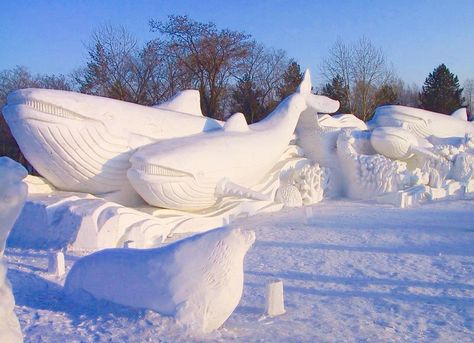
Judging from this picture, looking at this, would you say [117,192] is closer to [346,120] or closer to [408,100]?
[346,120]

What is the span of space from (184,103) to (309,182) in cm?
306

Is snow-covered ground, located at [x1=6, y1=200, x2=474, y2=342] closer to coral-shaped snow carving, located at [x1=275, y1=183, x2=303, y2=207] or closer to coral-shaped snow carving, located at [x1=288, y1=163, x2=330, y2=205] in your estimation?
coral-shaped snow carving, located at [x1=275, y1=183, x2=303, y2=207]

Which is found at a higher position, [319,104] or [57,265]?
[319,104]

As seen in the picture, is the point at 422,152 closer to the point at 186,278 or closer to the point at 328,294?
the point at 328,294

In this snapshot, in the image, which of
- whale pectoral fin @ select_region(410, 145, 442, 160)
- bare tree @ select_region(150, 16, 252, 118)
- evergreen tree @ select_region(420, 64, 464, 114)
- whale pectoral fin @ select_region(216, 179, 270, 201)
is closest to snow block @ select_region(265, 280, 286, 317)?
whale pectoral fin @ select_region(216, 179, 270, 201)

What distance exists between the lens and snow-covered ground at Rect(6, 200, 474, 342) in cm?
324

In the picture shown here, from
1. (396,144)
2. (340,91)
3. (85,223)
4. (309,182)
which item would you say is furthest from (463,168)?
(340,91)

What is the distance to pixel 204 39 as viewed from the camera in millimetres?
20844

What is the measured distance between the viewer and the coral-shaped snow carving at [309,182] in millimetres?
9969

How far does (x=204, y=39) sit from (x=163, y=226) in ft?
51.1

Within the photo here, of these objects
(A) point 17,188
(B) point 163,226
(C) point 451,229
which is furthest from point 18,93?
(C) point 451,229

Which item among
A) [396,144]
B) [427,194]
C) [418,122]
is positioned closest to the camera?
[427,194]

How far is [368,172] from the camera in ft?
33.4

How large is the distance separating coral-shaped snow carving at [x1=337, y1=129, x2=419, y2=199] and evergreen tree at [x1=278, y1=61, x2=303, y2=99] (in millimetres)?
15599
